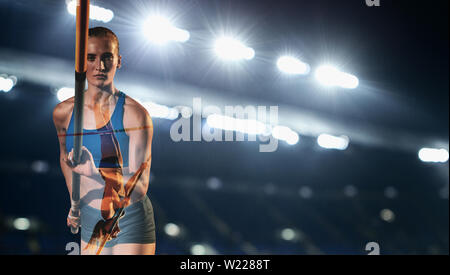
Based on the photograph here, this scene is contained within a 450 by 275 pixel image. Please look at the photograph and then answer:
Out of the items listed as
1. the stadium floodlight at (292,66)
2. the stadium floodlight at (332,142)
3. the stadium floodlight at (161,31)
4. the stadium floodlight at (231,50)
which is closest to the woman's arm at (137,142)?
the stadium floodlight at (161,31)

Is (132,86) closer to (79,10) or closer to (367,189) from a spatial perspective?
(79,10)

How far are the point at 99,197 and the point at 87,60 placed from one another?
856mm

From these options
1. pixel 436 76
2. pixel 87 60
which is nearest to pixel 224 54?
pixel 87 60

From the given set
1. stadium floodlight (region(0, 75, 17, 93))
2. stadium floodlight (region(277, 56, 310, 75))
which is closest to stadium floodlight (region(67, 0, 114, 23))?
stadium floodlight (region(0, 75, 17, 93))

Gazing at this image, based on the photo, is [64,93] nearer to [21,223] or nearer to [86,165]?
[86,165]

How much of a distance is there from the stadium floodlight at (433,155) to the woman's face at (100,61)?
6.31m

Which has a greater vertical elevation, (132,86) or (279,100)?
(279,100)

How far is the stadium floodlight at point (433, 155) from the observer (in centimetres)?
718

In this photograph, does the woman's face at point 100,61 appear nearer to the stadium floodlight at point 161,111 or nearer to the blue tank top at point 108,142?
the blue tank top at point 108,142

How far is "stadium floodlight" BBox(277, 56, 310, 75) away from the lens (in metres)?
4.98

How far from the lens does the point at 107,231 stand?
2.53 metres

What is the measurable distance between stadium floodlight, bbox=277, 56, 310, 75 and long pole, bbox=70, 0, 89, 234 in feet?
9.86

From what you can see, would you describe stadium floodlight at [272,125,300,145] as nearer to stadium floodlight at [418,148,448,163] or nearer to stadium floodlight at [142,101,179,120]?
stadium floodlight at [142,101,179,120]

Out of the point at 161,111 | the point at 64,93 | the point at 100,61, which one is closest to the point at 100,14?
the point at 100,61
